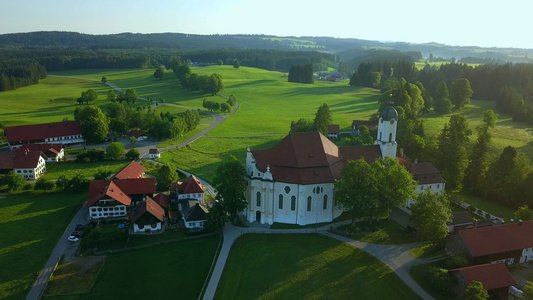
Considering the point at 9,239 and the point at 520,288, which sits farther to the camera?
the point at 9,239

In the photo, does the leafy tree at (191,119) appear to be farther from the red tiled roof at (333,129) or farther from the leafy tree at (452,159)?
the leafy tree at (452,159)

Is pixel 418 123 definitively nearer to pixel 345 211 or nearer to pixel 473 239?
pixel 345 211

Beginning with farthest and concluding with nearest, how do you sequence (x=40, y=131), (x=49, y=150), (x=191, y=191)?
(x=40, y=131) → (x=49, y=150) → (x=191, y=191)

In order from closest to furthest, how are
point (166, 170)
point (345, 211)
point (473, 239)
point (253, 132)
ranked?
point (473, 239)
point (345, 211)
point (166, 170)
point (253, 132)

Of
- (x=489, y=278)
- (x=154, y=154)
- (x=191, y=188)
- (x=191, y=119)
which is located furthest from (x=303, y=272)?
(x=191, y=119)

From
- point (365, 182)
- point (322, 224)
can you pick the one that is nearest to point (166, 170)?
point (322, 224)

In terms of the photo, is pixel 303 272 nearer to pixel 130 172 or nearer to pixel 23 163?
pixel 130 172
